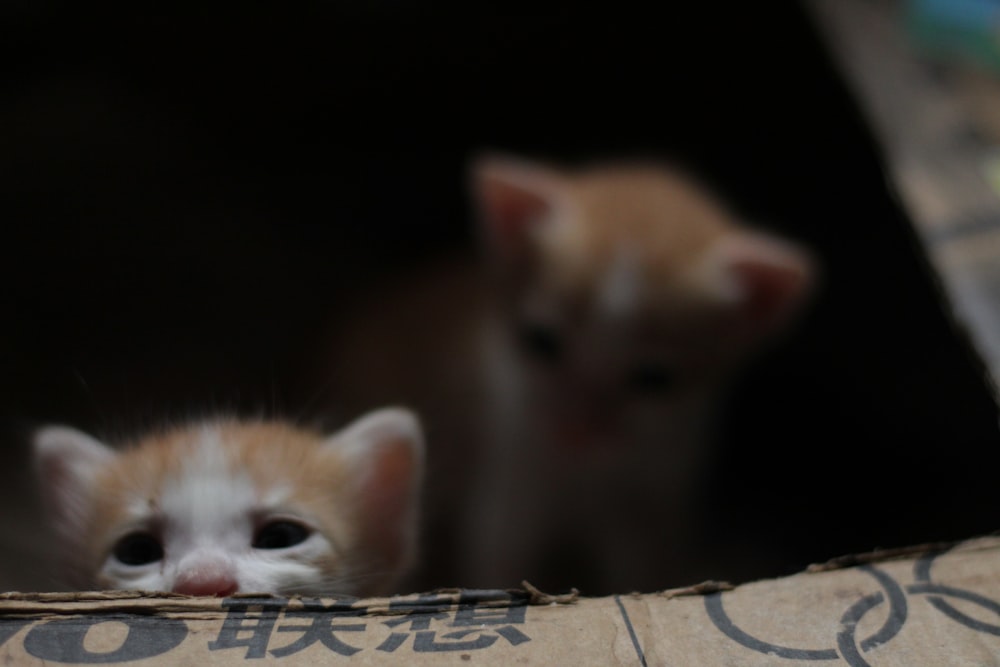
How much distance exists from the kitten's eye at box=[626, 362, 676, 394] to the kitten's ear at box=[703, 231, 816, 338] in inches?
6.0

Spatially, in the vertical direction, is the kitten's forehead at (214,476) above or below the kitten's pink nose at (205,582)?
above

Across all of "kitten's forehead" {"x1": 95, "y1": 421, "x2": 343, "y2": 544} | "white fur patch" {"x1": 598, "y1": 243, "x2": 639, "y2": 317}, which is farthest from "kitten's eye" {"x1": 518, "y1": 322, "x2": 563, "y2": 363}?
"kitten's forehead" {"x1": 95, "y1": 421, "x2": 343, "y2": 544}

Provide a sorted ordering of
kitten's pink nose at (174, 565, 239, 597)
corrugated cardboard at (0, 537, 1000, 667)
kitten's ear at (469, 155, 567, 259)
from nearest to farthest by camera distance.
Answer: corrugated cardboard at (0, 537, 1000, 667), kitten's pink nose at (174, 565, 239, 597), kitten's ear at (469, 155, 567, 259)

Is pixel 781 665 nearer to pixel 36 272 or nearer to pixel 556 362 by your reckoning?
pixel 556 362

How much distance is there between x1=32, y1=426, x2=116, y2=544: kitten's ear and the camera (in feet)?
3.15

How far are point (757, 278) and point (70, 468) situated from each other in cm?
104

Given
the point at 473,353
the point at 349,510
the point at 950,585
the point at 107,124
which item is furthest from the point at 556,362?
the point at 107,124

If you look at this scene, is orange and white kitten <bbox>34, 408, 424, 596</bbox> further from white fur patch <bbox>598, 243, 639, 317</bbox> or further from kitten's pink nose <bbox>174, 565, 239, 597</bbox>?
white fur patch <bbox>598, 243, 639, 317</bbox>

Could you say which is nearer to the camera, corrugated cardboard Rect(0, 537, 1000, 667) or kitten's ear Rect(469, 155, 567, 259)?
corrugated cardboard Rect(0, 537, 1000, 667)

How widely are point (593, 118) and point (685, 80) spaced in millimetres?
244

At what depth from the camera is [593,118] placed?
2.15 meters

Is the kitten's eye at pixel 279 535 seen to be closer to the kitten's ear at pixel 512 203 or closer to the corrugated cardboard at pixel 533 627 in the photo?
the corrugated cardboard at pixel 533 627

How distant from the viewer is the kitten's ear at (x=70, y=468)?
0.96 meters

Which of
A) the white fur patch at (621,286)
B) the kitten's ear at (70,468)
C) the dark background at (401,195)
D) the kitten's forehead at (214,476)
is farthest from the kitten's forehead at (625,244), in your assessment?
the kitten's ear at (70,468)
